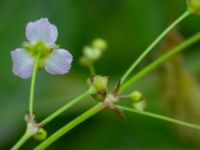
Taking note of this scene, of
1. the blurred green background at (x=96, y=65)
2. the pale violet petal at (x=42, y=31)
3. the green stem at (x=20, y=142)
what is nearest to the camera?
the green stem at (x=20, y=142)

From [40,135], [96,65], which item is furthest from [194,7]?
[96,65]

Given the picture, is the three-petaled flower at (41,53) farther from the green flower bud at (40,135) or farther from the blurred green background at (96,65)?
the blurred green background at (96,65)

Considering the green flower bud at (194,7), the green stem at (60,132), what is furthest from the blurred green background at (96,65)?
the green stem at (60,132)

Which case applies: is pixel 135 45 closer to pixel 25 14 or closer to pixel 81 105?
pixel 81 105

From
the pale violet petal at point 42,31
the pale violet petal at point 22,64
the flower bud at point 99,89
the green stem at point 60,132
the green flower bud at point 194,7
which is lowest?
the green stem at point 60,132

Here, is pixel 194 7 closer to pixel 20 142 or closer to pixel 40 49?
pixel 40 49

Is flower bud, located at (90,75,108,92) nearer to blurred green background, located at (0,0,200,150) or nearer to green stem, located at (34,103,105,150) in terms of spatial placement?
green stem, located at (34,103,105,150)

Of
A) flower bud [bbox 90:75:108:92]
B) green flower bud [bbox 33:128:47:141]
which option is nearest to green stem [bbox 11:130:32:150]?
green flower bud [bbox 33:128:47:141]
